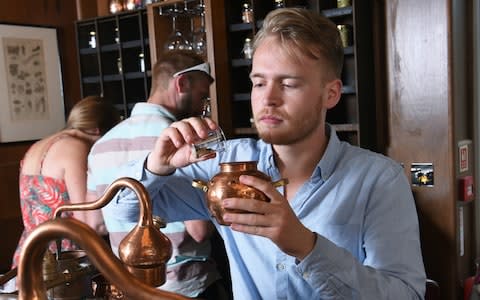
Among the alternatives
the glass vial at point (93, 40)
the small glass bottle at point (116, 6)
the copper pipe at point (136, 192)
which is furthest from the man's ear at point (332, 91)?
the glass vial at point (93, 40)

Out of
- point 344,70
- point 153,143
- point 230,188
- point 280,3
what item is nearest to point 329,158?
A: point 230,188

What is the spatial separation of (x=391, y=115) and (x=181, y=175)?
123cm

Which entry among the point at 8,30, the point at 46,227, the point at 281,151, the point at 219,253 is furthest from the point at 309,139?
the point at 8,30

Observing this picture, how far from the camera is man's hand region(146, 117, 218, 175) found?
3.87ft

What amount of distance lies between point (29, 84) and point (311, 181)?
310cm

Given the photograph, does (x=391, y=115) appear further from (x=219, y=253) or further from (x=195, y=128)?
(x=195, y=128)

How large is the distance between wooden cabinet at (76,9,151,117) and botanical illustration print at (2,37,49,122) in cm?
30

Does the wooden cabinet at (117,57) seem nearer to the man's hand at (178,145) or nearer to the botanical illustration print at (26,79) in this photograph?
the botanical illustration print at (26,79)

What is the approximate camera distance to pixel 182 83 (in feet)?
7.33

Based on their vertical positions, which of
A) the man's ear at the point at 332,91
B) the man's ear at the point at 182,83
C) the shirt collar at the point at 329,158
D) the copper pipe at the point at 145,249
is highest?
the man's ear at the point at 182,83

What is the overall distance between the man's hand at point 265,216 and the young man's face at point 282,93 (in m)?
0.29

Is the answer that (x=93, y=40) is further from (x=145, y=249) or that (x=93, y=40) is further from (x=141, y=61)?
(x=145, y=249)

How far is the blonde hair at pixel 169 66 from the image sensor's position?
2.23 metres

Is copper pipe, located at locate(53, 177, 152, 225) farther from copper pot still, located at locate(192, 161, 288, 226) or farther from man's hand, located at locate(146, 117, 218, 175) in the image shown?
man's hand, located at locate(146, 117, 218, 175)
